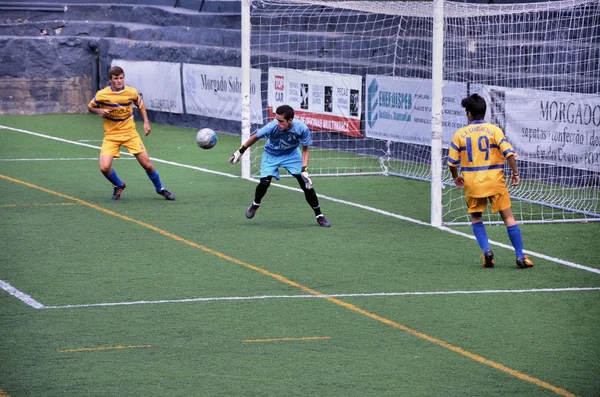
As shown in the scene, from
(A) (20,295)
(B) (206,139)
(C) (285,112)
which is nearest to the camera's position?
(A) (20,295)

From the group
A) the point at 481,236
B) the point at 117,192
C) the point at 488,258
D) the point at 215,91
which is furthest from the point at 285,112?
the point at 215,91

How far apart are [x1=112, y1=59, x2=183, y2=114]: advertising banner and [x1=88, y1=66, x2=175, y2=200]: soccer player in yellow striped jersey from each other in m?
11.6

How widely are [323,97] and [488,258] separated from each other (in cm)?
1037

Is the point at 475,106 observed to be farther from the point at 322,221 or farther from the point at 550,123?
the point at 550,123

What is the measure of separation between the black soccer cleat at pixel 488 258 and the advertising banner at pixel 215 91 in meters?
12.4

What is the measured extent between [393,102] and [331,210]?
486 centimetres

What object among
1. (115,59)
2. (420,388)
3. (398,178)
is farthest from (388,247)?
(115,59)

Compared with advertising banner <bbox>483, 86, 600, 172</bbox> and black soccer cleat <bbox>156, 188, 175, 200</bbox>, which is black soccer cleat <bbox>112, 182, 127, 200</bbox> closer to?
black soccer cleat <bbox>156, 188, 175, 200</bbox>

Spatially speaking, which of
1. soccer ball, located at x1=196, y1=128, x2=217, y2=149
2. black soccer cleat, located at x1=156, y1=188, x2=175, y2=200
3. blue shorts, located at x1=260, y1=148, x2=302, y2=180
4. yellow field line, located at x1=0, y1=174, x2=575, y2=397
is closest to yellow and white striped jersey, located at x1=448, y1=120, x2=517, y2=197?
yellow field line, located at x1=0, y1=174, x2=575, y2=397

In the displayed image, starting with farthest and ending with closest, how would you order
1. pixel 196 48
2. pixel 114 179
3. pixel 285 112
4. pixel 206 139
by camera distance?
pixel 196 48 < pixel 114 179 < pixel 206 139 < pixel 285 112

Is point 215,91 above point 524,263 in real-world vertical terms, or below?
above

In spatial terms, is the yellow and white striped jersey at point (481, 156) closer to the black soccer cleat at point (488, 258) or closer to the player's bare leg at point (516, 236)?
the player's bare leg at point (516, 236)

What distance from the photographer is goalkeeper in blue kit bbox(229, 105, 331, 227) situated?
13484 mm

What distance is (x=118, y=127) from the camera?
52.1 feet
